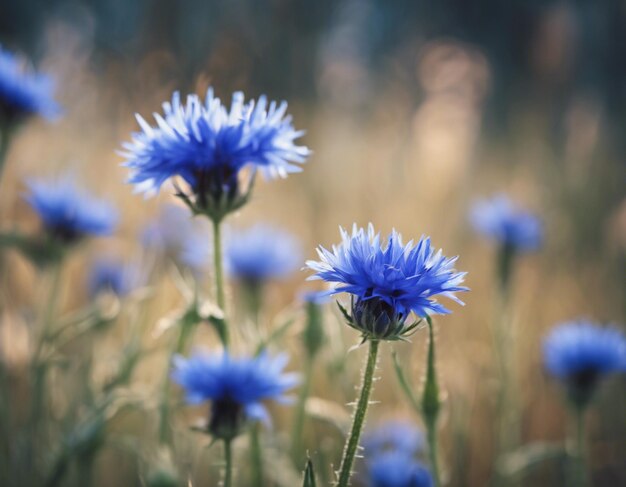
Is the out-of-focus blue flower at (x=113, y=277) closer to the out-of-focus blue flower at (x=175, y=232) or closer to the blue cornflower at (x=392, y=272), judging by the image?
the out-of-focus blue flower at (x=175, y=232)

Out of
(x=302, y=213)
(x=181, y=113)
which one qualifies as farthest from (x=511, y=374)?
(x=302, y=213)

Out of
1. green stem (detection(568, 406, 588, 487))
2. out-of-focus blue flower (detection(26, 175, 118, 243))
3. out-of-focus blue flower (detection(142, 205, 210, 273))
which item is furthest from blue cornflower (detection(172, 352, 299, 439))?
out-of-focus blue flower (detection(142, 205, 210, 273))

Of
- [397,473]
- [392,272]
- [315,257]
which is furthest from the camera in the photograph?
[315,257]

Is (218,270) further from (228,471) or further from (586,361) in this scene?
(586,361)

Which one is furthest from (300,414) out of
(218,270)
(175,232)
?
(175,232)

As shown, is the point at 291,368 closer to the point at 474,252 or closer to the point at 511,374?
the point at 511,374

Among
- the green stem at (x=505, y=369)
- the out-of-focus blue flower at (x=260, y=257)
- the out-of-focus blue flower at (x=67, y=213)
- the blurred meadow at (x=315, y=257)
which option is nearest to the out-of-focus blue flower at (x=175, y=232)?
the blurred meadow at (x=315, y=257)

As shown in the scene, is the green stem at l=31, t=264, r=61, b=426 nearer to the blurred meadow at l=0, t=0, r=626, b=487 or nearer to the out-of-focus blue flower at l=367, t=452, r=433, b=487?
the blurred meadow at l=0, t=0, r=626, b=487
